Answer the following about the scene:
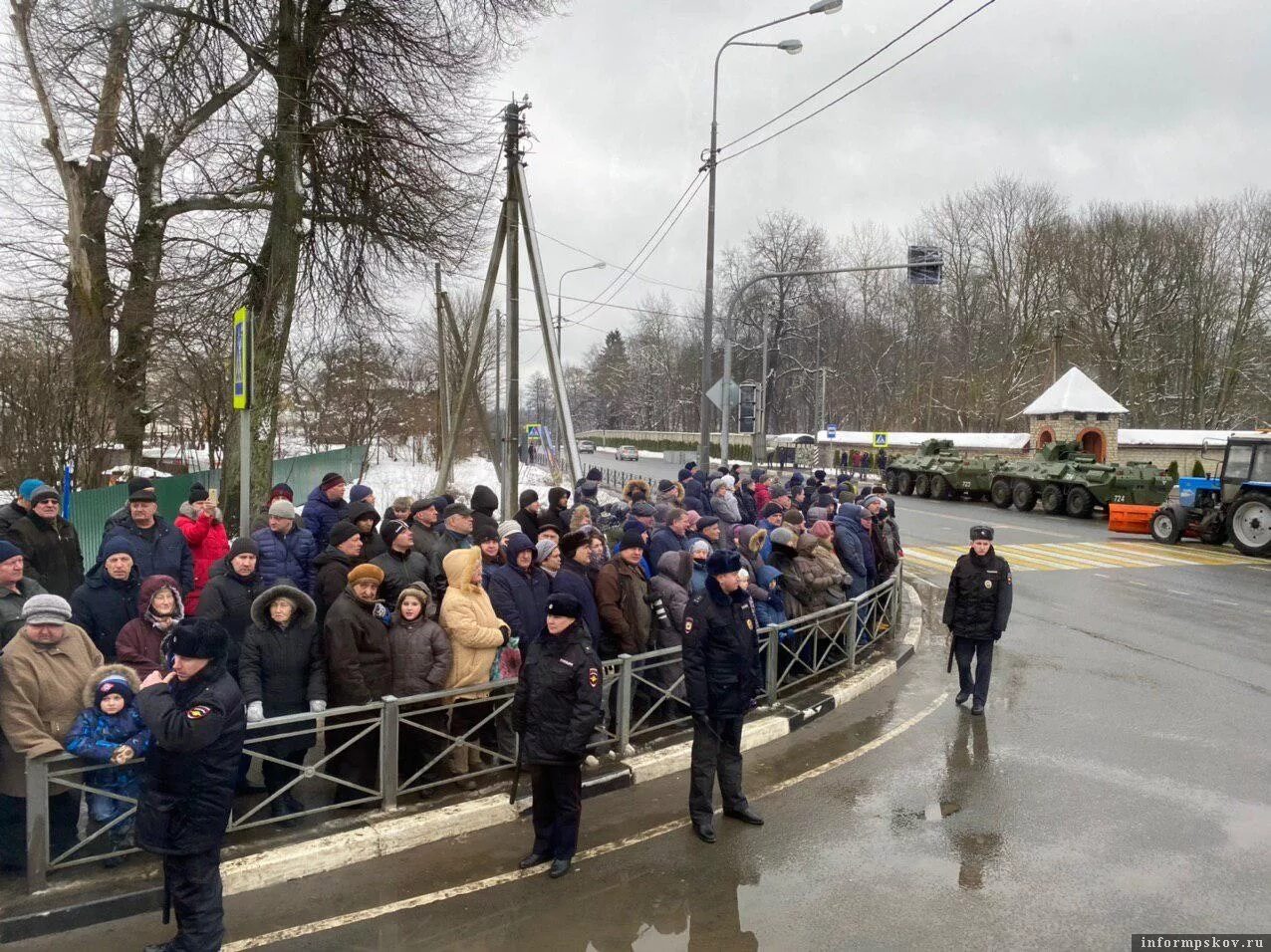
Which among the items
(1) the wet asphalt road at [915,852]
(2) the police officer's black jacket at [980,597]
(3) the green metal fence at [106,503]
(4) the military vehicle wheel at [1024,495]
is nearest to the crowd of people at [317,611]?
(1) the wet asphalt road at [915,852]

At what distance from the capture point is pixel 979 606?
7742mm

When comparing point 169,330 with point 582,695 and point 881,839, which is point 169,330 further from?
point 881,839

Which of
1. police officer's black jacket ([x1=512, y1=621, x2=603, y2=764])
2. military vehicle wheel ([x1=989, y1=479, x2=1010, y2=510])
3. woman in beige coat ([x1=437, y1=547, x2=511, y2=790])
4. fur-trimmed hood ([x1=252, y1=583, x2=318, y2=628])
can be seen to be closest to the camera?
police officer's black jacket ([x1=512, y1=621, x2=603, y2=764])

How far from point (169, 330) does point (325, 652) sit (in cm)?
1363

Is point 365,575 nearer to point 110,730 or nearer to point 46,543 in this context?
point 110,730

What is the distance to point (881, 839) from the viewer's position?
5312mm

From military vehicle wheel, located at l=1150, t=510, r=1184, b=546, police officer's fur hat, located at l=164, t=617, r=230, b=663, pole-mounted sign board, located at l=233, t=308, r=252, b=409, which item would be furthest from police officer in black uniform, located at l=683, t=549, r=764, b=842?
military vehicle wheel, located at l=1150, t=510, r=1184, b=546

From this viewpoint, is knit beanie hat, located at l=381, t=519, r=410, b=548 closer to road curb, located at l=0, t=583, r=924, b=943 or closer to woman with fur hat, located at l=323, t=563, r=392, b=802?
woman with fur hat, located at l=323, t=563, r=392, b=802

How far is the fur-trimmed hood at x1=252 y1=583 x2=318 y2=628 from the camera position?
4.89 metres

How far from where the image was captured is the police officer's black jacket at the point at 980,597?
7.68 meters

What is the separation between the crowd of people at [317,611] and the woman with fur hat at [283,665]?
0.03 feet

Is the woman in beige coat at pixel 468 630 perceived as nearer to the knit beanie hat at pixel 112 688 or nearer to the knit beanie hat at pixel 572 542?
the knit beanie hat at pixel 572 542

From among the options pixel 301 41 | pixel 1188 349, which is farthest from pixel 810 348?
pixel 301 41

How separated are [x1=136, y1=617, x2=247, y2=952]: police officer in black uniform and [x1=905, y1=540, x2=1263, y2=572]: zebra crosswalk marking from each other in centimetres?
1560
